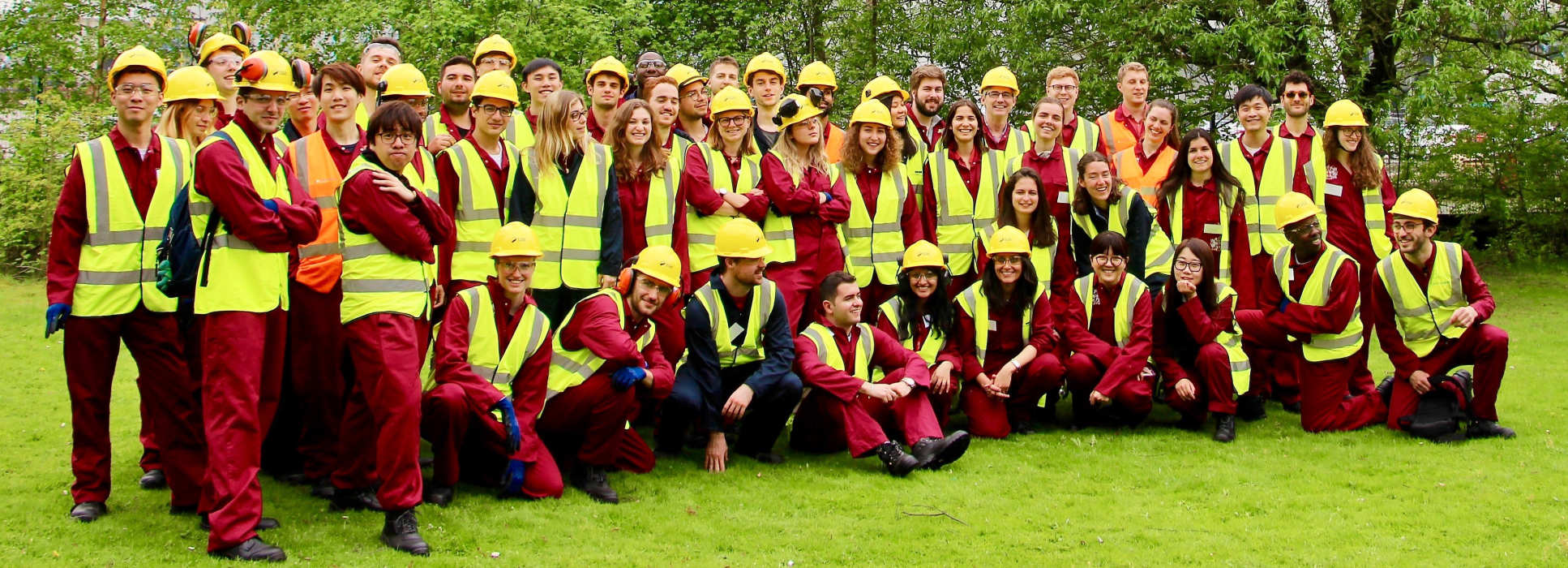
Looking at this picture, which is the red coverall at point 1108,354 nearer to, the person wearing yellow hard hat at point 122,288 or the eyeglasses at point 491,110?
the eyeglasses at point 491,110

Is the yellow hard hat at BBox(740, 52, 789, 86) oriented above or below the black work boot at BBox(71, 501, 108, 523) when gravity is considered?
above

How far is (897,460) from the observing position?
6.91 meters

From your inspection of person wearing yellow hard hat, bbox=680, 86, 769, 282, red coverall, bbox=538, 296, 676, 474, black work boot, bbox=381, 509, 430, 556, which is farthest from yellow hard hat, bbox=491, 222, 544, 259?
person wearing yellow hard hat, bbox=680, 86, 769, 282

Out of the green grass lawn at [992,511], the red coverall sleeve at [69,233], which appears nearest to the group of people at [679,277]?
the red coverall sleeve at [69,233]

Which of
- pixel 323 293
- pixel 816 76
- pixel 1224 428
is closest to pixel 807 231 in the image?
pixel 816 76

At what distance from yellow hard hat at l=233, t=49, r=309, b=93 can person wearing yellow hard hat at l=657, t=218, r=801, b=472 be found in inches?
96.0

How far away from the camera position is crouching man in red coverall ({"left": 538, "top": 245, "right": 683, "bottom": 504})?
6.61 m

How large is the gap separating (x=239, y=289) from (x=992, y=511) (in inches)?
135

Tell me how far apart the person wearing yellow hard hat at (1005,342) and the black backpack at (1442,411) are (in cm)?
206

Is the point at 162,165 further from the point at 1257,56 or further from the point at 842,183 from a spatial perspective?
the point at 1257,56

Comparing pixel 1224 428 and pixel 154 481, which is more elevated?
pixel 1224 428

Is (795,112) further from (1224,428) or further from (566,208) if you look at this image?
(1224,428)

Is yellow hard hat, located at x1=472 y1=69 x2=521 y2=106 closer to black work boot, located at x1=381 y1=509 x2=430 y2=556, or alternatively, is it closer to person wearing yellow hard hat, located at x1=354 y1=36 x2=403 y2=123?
person wearing yellow hard hat, located at x1=354 y1=36 x2=403 y2=123

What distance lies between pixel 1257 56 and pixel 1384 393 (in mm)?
5634
